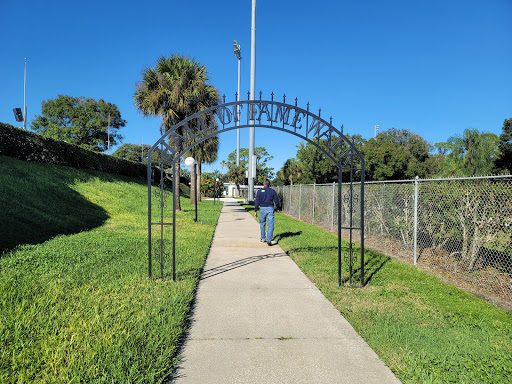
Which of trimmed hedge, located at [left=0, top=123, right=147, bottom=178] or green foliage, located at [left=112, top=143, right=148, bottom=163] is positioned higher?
green foliage, located at [left=112, top=143, right=148, bottom=163]

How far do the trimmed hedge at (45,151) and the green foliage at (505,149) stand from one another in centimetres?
3102

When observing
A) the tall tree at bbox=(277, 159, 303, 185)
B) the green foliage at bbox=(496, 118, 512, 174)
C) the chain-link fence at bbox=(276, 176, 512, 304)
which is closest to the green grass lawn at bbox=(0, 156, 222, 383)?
the chain-link fence at bbox=(276, 176, 512, 304)

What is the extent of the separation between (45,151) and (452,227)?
58.4 ft

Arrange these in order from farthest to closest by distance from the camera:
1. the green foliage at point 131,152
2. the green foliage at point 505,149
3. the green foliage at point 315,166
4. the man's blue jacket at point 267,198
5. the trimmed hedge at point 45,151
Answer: the green foliage at point 131,152 → the green foliage at point 315,166 → the green foliage at point 505,149 → the trimmed hedge at point 45,151 → the man's blue jacket at point 267,198

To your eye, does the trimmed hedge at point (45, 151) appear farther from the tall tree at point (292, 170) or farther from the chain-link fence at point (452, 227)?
the tall tree at point (292, 170)

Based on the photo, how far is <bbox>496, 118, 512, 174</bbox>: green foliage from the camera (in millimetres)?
27422

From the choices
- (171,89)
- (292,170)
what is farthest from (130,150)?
(171,89)

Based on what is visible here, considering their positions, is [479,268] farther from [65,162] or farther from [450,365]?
[65,162]

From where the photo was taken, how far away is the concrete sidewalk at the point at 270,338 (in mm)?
2756

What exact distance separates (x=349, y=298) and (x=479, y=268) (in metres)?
2.56

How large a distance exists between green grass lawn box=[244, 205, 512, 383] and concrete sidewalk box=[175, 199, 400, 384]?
21 centimetres

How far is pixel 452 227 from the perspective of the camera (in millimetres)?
5984

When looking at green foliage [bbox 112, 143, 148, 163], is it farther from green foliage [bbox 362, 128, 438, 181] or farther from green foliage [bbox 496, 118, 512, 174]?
green foliage [bbox 496, 118, 512, 174]

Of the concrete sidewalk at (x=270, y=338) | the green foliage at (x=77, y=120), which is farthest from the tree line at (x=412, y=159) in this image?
the green foliage at (x=77, y=120)
